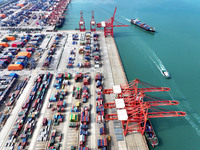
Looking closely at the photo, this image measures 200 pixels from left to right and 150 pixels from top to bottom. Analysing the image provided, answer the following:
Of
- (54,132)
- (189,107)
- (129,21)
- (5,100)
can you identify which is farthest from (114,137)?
(129,21)

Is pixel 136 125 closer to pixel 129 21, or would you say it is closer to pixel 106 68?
pixel 106 68

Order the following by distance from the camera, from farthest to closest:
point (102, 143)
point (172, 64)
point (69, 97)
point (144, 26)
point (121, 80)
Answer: point (144, 26), point (172, 64), point (121, 80), point (69, 97), point (102, 143)

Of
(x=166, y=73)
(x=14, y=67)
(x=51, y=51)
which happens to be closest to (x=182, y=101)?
(x=166, y=73)

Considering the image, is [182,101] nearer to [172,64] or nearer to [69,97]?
[172,64]

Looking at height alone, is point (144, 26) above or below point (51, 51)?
above

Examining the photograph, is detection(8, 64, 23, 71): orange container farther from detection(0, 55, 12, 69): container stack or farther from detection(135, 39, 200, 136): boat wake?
detection(135, 39, 200, 136): boat wake

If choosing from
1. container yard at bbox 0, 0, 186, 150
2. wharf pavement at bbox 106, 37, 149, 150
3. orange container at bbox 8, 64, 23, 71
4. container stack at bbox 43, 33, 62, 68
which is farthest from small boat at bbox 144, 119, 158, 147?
orange container at bbox 8, 64, 23, 71

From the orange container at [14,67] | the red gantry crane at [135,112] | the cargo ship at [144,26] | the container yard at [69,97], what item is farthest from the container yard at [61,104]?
the cargo ship at [144,26]

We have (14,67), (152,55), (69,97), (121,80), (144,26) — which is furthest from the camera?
(144,26)
